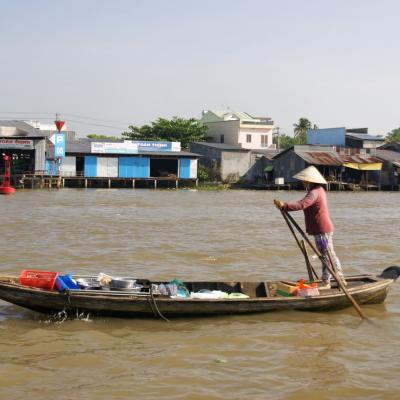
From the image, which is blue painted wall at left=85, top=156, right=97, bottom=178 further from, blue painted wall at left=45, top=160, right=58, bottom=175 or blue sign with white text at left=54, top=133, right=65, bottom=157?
blue sign with white text at left=54, top=133, right=65, bottom=157

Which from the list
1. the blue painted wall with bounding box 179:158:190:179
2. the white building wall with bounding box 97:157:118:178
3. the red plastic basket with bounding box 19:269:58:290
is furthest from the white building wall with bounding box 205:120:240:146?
the red plastic basket with bounding box 19:269:58:290

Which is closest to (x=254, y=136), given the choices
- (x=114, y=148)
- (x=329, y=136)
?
(x=329, y=136)

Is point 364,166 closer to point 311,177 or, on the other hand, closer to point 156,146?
point 156,146

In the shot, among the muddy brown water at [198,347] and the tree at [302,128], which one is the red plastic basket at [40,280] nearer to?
the muddy brown water at [198,347]

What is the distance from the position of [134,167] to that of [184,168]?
10.6 ft

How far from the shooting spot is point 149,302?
20.7 ft

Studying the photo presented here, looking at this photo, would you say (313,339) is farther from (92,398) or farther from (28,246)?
(28,246)

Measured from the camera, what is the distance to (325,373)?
5215 mm

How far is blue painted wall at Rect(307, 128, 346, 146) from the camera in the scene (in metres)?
44.5

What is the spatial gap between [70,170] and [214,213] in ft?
54.7

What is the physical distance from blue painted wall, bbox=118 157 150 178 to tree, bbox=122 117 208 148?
7.12m

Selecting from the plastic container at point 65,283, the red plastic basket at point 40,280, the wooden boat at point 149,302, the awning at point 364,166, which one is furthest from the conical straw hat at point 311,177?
the awning at point 364,166

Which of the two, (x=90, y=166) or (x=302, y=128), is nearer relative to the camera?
(x=90, y=166)

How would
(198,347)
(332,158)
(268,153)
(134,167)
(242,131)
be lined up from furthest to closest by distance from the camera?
(242,131), (268,153), (332,158), (134,167), (198,347)
